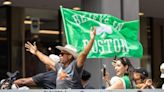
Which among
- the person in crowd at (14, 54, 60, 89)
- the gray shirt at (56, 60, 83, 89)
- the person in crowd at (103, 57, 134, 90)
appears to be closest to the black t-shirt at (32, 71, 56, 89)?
the person in crowd at (14, 54, 60, 89)

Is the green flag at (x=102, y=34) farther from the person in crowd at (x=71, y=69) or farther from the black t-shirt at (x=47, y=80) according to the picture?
the person in crowd at (x=71, y=69)

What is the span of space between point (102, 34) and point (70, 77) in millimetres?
2194

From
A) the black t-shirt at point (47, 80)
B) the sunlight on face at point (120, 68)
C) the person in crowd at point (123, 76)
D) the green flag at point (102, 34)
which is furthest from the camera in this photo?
the green flag at point (102, 34)

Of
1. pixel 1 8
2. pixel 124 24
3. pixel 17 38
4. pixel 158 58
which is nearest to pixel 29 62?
pixel 17 38

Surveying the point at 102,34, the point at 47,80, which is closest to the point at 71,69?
the point at 47,80

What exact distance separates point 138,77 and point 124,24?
1.56m

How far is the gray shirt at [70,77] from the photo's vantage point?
6.74 metres

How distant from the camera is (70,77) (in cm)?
678

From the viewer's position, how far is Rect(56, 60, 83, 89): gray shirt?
6742 mm

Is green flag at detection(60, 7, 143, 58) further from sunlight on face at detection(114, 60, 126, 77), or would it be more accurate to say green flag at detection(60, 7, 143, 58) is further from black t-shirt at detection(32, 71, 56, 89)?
sunlight on face at detection(114, 60, 126, 77)

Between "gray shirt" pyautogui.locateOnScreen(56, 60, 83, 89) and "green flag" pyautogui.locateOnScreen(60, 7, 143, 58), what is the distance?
140 cm

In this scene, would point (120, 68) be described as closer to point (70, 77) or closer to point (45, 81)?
point (70, 77)

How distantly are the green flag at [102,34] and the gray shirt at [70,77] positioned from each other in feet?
4.58

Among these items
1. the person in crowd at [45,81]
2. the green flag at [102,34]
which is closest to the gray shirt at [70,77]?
the person in crowd at [45,81]
